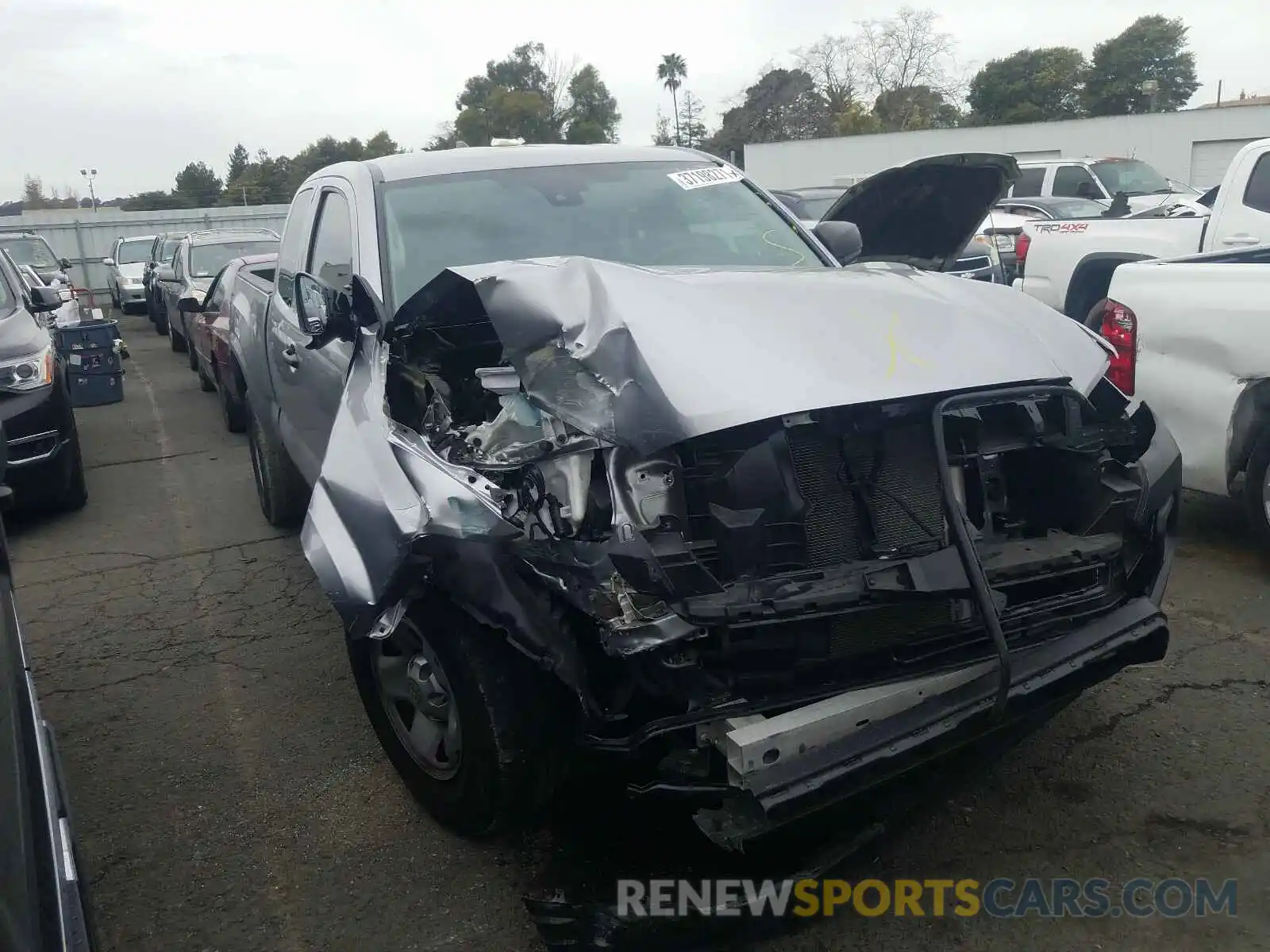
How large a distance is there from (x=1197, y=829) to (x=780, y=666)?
5.08 feet

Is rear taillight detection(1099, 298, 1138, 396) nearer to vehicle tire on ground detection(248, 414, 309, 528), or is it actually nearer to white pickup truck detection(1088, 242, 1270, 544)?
white pickup truck detection(1088, 242, 1270, 544)

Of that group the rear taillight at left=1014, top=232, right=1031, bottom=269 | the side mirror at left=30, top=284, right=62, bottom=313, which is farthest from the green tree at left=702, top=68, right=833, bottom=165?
the side mirror at left=30, top=284, right=62, bottom=313

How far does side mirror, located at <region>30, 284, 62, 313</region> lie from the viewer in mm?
7734

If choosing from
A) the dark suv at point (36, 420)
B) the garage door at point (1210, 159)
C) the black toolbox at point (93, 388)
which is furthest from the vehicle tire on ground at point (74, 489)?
A: the garage door at point (1210, 159)

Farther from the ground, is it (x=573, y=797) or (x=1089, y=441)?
(x=1089, y=441)

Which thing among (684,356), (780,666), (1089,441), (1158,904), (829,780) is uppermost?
(684,356)

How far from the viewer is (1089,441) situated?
9.82 feet

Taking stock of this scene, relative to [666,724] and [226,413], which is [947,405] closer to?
[666,724]

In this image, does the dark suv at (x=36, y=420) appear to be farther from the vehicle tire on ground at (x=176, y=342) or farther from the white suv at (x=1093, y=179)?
the white suv at (x=1093, y=179)

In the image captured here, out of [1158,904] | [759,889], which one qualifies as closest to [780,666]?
[759,889]

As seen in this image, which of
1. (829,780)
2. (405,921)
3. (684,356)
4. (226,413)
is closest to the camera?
(829,780)

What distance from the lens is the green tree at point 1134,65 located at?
57.2 m

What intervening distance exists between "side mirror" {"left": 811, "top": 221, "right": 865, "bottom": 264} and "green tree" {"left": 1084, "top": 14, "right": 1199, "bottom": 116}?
5986cm

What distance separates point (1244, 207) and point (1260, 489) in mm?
4286
